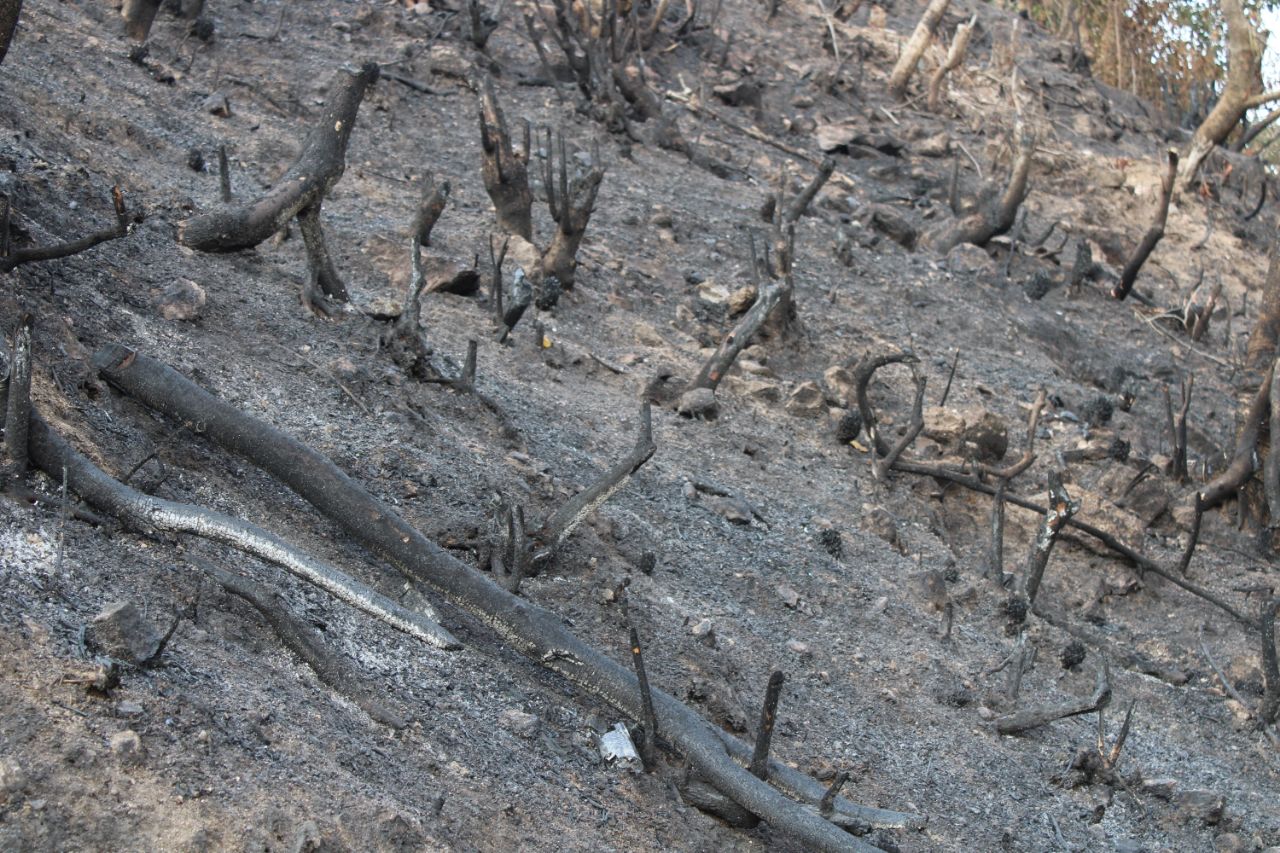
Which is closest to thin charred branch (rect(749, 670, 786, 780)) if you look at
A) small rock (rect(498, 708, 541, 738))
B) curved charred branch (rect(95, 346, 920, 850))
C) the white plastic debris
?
curved charred branch (rect(95, 346, 920, 850))

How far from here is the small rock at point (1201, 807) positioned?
4738mm

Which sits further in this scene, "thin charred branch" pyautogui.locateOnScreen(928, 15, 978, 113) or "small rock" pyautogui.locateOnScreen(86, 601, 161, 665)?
"thin charred branch" pyautogui.locateOnScreen(928, 15, 978, 113)

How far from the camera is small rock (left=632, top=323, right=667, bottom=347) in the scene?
709cm

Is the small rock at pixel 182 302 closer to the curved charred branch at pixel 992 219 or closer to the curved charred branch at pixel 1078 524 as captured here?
the curved charred branch at pixel 1078 524

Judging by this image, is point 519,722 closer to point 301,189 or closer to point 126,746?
point 126,746

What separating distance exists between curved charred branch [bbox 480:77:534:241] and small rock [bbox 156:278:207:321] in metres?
2.61

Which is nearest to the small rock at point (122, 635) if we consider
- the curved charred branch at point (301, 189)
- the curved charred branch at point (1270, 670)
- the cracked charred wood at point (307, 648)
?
the cracked charred wood at point (307, 648)

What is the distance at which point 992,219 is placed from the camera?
9836 mm

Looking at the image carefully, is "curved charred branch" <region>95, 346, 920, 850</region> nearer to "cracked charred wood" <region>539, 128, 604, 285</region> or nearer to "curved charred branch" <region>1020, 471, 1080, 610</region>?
"curved charred branch" <region>1020, 471, 1080, 610</region>

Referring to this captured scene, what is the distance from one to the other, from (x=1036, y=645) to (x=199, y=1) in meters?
6.55

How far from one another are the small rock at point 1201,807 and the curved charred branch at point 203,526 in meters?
2.82

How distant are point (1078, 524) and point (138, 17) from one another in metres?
6.20

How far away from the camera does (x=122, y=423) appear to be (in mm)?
3965

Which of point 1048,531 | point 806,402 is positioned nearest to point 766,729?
point 1048,531
